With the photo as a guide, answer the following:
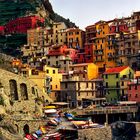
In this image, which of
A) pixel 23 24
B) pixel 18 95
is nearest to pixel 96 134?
pixel 18 95

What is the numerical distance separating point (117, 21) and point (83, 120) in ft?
164

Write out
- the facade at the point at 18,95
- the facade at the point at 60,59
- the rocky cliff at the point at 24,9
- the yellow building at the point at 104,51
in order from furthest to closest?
the rocky cliff at the point at 24,9 < the yellow building at the point at 104,51 < the facade at the point at 60,59 < the facade at the point at 18,95

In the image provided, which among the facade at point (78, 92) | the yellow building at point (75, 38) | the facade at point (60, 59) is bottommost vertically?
the facade at point (78, 92)

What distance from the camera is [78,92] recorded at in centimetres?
9631

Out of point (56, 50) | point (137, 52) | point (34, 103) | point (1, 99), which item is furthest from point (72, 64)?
point (1, 99)

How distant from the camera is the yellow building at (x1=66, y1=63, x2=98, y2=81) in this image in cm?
10412

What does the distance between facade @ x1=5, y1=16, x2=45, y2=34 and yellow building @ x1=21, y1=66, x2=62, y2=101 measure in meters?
38.8

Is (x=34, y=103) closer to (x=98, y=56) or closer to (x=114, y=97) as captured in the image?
(x=114, y=97)

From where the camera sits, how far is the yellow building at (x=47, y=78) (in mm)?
95438

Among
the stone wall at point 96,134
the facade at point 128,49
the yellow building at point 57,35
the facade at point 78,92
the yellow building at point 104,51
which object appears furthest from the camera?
the yellow building at point 57,35

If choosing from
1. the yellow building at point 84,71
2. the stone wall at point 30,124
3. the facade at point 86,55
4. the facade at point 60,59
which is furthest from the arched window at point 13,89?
the facade at point 86,55

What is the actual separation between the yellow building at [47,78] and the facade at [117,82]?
365 inches

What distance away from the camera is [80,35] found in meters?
126

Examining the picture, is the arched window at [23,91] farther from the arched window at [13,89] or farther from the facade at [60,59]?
the facade at [60,59]
